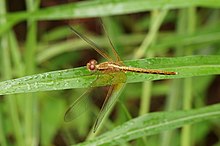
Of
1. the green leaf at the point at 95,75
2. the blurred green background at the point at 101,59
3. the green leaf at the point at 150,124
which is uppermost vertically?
the blurred green background at the point at 101,59

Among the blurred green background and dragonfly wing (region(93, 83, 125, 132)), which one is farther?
the blurred green background

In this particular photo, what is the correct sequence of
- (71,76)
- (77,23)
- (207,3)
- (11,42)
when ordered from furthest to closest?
(77,23) → (11,42) → (207,3) → (71,76)

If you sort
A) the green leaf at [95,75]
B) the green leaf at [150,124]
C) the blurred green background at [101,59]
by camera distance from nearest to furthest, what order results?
1. the green leaf at [95,75]
2. the green leaf at [150,124]
3. the blurred green background at [101,59]

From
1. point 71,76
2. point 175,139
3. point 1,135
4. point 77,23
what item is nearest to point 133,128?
point 71,76

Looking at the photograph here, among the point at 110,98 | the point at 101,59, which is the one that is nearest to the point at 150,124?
the point at 110,98

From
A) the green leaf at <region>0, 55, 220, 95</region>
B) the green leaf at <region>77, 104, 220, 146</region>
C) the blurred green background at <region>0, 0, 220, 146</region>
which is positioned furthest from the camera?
the blurred green background at <region>0, 0, 220, 146</region>

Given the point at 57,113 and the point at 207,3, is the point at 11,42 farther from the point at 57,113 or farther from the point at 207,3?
the point at 207,3
